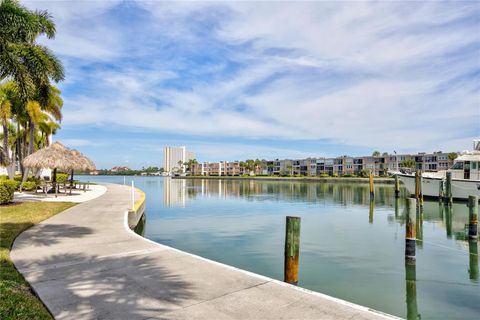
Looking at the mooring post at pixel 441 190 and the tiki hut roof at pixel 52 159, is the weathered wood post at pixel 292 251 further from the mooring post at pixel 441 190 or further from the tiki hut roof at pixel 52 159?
the mooring post at pixel 441 190

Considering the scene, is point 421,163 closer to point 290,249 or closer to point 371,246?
point 371,246

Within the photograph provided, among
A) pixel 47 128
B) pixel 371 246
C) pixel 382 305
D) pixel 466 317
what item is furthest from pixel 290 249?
pixel 47 128

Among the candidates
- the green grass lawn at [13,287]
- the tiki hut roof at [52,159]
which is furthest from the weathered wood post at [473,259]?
the tiki hut roof at [52,159]

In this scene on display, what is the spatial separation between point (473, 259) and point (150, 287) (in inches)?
547

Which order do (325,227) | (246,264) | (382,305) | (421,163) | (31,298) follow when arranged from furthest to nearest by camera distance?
(421,163) → (325,227) → (246,264) → (382,305) → (31,298)

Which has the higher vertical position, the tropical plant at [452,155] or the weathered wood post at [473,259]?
the tropical plant at [452,155]

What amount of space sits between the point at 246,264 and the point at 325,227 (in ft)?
33.4

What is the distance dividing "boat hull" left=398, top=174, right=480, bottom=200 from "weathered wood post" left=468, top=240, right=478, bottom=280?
19.8 m

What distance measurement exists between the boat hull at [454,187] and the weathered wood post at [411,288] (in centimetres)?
2686

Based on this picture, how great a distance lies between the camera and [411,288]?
10.1 metres

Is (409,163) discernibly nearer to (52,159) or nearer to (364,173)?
(364,173)

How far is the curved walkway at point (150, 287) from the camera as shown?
5274 millimetres

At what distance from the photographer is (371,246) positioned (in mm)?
16000

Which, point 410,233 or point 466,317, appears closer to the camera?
point 466,317
